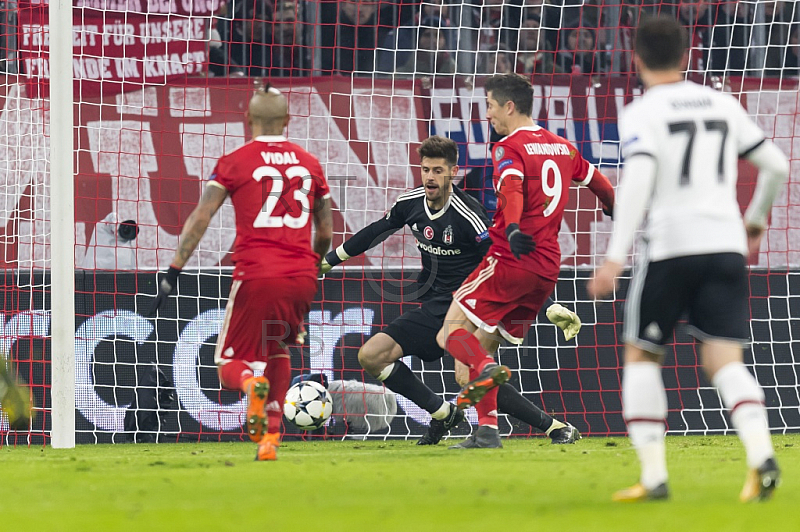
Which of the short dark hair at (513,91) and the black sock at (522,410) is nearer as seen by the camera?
the short dark hair at (513,91)

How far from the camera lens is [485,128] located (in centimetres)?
1034

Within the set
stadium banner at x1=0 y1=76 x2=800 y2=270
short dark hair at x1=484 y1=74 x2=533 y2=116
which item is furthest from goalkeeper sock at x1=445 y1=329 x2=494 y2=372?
stadium banner at x1=0 y1=76 x2=800 y2=270

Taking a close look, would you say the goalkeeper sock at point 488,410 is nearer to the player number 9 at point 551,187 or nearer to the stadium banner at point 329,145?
the player number 9 at point 551,187

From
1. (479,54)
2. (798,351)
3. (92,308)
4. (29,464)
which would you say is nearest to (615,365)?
(798,351)

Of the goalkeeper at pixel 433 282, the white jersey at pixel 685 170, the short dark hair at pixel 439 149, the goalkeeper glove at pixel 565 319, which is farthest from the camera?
the goalkeeper at pixel 433 282

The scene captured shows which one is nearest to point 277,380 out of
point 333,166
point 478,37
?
point 333,166

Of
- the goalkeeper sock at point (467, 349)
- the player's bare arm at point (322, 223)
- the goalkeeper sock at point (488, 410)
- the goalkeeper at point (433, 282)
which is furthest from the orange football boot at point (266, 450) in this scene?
the goalkeeper at point (433, 282)

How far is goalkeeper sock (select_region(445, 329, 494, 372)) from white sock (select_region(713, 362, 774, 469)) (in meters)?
2.50

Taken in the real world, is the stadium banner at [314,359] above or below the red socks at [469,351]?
below

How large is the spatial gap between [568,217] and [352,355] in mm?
2490

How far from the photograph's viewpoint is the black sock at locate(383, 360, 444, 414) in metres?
7.64

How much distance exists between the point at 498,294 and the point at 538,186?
67 centimetres

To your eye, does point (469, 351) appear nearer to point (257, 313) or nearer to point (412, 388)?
point (412, 388)

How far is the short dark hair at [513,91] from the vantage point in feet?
21.9
